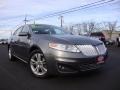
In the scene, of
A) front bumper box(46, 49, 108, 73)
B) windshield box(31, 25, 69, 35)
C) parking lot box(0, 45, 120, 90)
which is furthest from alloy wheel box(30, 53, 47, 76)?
windshield box(31, 25, 69, 35)

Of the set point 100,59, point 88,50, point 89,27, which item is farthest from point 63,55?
point 89,27

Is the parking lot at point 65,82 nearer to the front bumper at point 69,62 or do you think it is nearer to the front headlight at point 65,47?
the front bumper at point 69,62

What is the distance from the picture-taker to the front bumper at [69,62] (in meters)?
4.58

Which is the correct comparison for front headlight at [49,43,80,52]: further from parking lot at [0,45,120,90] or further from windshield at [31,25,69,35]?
windshield at [31,25,69,35]

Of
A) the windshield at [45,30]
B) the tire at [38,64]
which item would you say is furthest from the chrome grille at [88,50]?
the windshield at [45,30]

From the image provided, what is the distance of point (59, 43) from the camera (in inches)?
189

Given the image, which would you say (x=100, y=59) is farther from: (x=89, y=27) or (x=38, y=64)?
(x=89, y=27)

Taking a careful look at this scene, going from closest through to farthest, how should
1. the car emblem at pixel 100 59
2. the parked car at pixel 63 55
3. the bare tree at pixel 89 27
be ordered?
the parked car at pixel 63 55, the car emblem at pixel 100 59, the bare tree at pixel 89 27

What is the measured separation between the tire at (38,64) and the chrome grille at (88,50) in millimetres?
991

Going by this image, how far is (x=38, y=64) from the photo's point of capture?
5.38m

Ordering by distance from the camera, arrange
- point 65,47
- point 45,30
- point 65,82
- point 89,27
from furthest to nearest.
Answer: point 89,27, point 45,30, point 65,82, point 65,47

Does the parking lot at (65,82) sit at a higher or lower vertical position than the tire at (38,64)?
lower

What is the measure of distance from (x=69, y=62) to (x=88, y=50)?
0.55 meters

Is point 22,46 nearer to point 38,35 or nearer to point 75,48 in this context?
point 38,35
